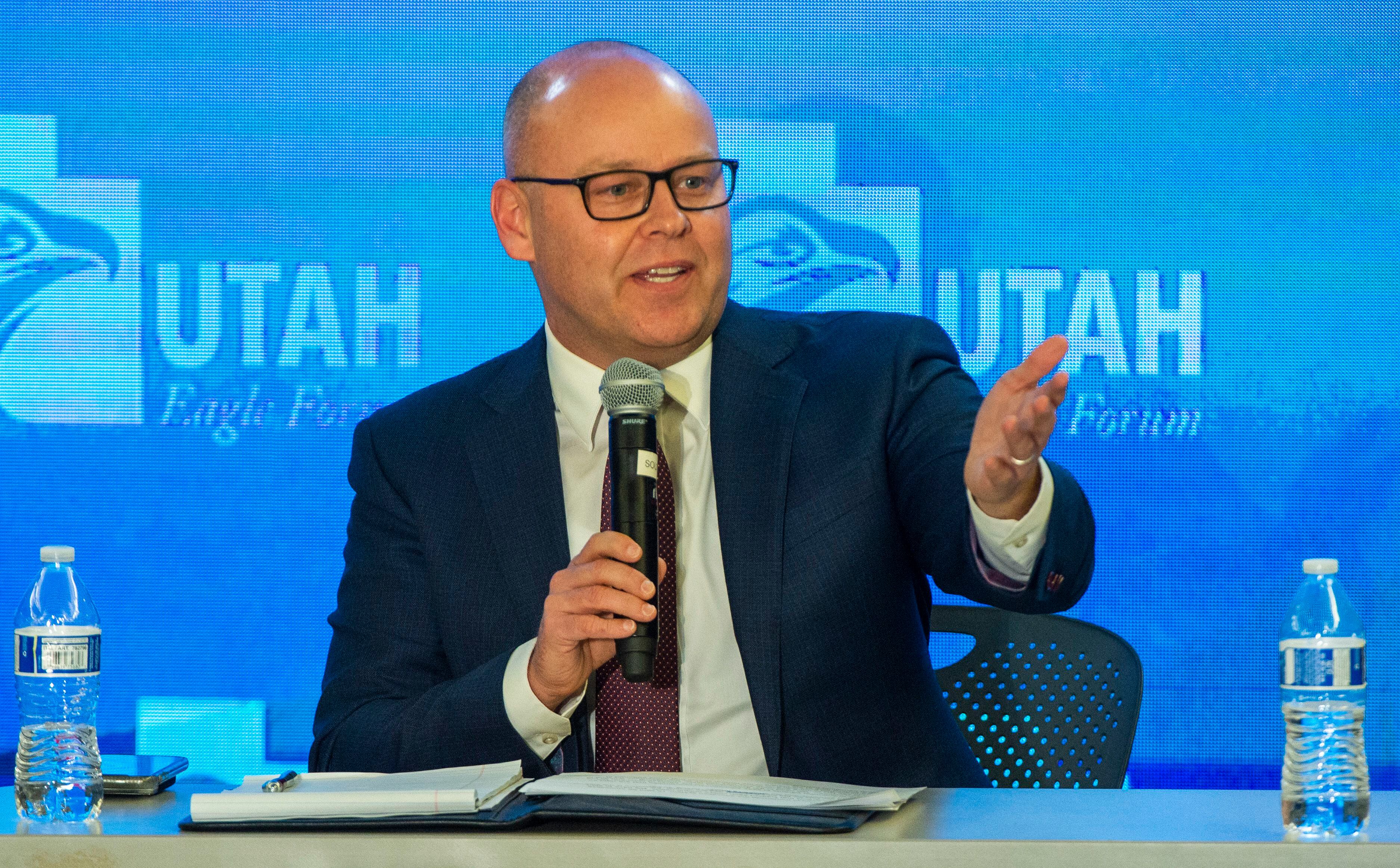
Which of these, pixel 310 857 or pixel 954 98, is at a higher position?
pixel 954 98

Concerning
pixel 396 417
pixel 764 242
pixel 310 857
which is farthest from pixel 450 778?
pixel 764 242

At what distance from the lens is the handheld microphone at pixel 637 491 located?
1.56 meters

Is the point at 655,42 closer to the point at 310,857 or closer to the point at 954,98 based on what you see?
the point at 954,98

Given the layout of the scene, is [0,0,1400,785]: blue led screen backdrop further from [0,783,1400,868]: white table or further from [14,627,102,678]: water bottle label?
[0,783,1400,868]: white table

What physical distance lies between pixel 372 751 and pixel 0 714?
102 inches

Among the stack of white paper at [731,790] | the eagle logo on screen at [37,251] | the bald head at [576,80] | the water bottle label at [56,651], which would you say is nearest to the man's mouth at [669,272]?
the bald head at [576,80]

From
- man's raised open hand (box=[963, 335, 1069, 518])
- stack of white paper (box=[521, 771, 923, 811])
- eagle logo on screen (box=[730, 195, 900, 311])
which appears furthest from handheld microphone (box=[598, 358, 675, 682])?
eagle logo on screen (box=[730, 195, 900, 311])

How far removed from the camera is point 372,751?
6.22ft

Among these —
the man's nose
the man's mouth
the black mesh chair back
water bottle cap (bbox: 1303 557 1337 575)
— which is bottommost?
the black mesh chair back

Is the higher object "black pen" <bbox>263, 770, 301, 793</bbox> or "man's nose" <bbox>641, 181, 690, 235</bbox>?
"man's nose" <bbox>641, 181, 690, 235</bbox>

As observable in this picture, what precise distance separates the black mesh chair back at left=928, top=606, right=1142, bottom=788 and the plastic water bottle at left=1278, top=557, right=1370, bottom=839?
2.29 feet

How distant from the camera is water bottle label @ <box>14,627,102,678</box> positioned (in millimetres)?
1491

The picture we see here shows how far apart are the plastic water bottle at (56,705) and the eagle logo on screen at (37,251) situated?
2.49 metres

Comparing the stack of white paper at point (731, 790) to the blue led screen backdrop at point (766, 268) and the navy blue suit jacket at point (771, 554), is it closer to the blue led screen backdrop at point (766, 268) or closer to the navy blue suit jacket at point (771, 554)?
the navy blue suit jacket at point (771, 554)
